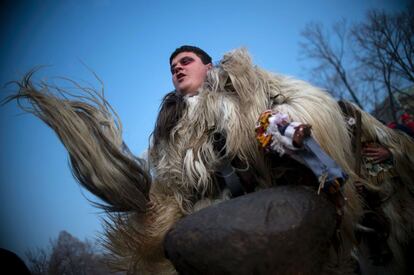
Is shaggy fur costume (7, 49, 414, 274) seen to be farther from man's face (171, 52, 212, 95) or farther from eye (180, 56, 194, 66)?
eye (180, 56, 194, 66)

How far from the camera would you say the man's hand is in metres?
1.81

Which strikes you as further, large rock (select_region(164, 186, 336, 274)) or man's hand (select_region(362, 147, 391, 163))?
man's hand (select_region(362, 147, 391, 163))

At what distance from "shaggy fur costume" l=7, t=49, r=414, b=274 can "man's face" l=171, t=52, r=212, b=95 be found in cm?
24

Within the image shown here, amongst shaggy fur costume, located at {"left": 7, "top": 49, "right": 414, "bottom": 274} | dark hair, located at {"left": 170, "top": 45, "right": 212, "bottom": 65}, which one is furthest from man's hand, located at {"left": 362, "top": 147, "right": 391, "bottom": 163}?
dark hair, located at {"left": 170, "top": 45, "right": 212, "bottom": 65}

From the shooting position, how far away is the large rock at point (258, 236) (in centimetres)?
93

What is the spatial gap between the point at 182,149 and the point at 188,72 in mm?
683

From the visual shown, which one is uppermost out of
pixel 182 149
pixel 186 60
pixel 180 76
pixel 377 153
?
pixel 186 60

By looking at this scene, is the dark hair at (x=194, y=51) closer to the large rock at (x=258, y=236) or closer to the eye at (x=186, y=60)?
the eye at (x=186, y=60)

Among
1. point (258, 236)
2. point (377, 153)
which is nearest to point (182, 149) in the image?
point (258, 236)

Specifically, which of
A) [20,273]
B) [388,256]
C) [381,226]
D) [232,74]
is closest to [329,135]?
[232,74]

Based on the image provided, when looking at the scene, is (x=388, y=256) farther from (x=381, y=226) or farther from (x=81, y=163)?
(x=81, y=163)

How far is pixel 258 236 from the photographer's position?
928mm

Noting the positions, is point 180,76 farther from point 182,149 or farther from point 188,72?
point 182,149

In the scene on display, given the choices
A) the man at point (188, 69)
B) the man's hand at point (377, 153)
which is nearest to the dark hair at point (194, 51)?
the man at point (188, 69)
